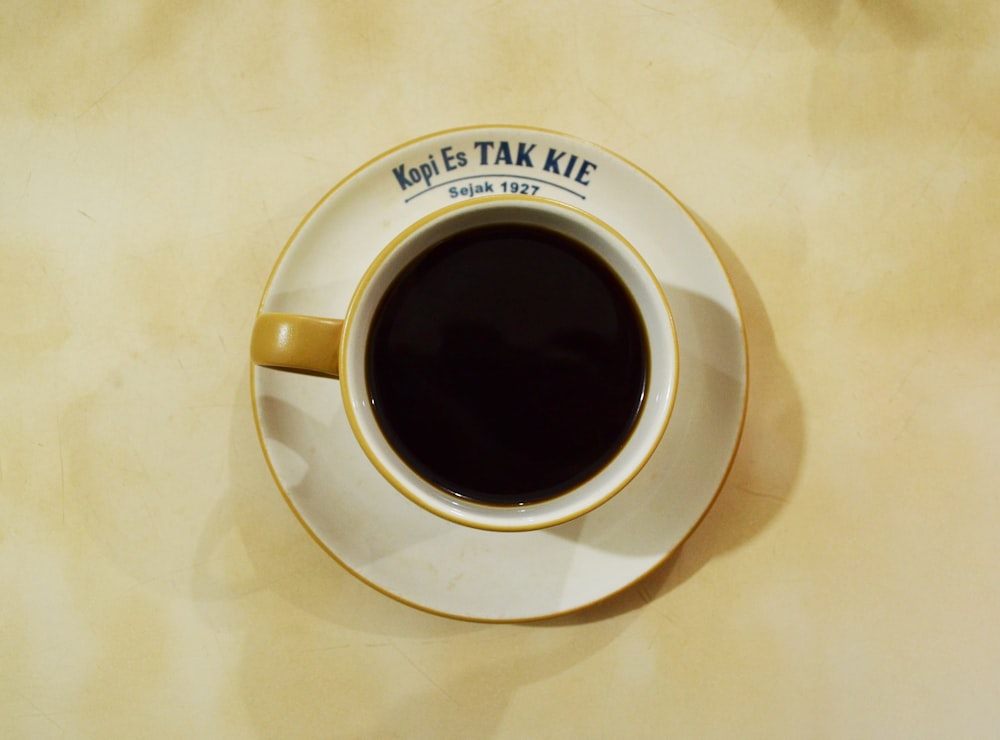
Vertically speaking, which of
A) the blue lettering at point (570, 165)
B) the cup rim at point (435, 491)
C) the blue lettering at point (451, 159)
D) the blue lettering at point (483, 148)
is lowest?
the cup rim at point (435, 491)

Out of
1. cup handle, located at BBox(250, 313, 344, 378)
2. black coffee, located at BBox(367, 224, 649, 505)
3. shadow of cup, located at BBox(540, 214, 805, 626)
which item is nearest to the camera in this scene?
cup handle, located at BBox(250, 313, 344, 378)

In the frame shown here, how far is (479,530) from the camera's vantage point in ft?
2.22

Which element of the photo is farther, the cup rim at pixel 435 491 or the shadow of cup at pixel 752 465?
the shadow of cup at pixel 752 465

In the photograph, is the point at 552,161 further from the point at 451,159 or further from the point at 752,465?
the point at 752,465

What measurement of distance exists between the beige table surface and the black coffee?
7.7 inches

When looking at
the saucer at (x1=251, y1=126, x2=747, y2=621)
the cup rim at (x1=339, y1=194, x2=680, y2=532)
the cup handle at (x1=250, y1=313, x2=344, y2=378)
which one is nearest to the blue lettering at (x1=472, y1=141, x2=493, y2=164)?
the saucer at (x1=251, y1=126, x2=747, y2=621)

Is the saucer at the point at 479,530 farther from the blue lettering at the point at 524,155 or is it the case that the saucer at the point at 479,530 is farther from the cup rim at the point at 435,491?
the cup rim at the point at 435,491

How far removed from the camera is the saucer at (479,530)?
26.8 inches

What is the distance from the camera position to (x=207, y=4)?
79cm

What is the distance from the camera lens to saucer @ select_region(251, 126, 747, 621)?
2.23 feet

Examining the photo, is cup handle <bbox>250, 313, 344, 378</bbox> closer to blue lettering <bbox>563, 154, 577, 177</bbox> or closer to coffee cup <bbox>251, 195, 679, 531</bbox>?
coffee cup <bbox>251, 195, 679, 531</bbox>

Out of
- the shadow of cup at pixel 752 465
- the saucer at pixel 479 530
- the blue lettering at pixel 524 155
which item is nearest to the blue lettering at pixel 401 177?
the saucer at pixel 479 530

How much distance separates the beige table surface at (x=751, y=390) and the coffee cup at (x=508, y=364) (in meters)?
0.19

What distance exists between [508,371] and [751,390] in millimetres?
280
